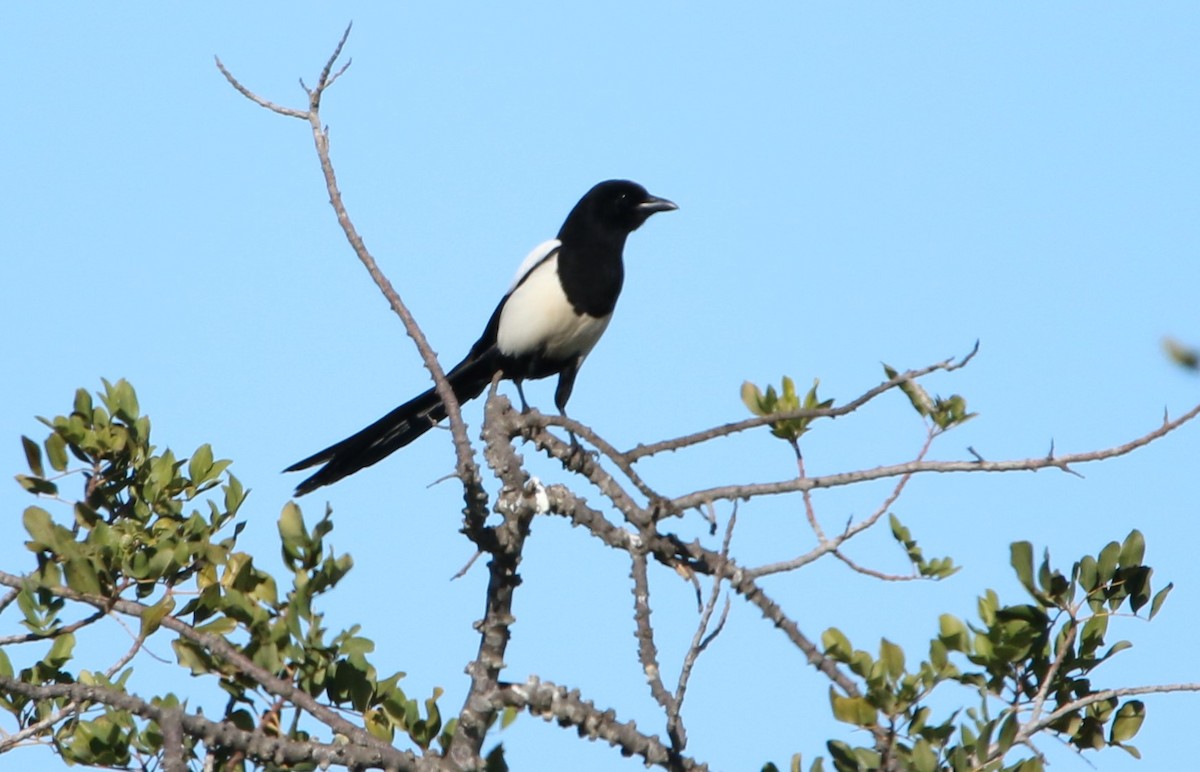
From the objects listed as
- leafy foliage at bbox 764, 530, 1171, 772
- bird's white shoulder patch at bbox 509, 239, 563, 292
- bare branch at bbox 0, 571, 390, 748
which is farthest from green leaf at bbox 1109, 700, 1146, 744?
bird's white shoulder patch at bbox 509, 239, 563, 292

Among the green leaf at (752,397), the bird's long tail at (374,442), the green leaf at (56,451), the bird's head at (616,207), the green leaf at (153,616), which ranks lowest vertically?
the green leaf at (153,616)

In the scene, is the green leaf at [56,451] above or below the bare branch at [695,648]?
above

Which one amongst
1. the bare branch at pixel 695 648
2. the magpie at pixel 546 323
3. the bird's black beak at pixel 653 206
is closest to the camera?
the bare branch at pixel 695 648

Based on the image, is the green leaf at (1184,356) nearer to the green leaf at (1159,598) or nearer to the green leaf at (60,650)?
the green leaf at (1159,598)

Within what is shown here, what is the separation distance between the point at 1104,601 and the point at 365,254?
1.41 m

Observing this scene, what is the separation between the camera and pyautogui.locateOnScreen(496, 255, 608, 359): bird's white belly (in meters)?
4.53

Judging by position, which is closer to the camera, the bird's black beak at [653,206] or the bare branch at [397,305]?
the bare branch at [397,305]

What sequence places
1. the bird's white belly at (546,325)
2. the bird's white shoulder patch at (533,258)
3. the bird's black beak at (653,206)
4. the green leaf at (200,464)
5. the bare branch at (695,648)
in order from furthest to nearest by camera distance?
the bird's black beak at (653,206) < the bird's white shoulder patch at (533,258) < the bird's white belly at (546,325) < the green leaf at (200,464) < the bare branch at (695,648)

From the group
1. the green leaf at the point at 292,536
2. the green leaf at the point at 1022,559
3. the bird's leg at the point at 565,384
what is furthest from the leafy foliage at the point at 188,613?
the bird's leg at the point at 565,384

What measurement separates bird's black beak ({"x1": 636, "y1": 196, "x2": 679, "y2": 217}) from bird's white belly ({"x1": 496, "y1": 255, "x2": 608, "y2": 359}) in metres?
0.54

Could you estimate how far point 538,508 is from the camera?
2453 millimetres

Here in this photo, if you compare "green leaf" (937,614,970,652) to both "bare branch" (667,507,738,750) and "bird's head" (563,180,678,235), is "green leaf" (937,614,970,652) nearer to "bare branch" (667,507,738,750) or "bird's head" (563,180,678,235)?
"bare branch" (667,507,738,750)

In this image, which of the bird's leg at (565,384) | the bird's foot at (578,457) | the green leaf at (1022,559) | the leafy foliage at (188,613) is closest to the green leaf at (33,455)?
the leafy foliage at (188,613)

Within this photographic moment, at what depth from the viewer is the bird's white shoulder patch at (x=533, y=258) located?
4.86 metres
